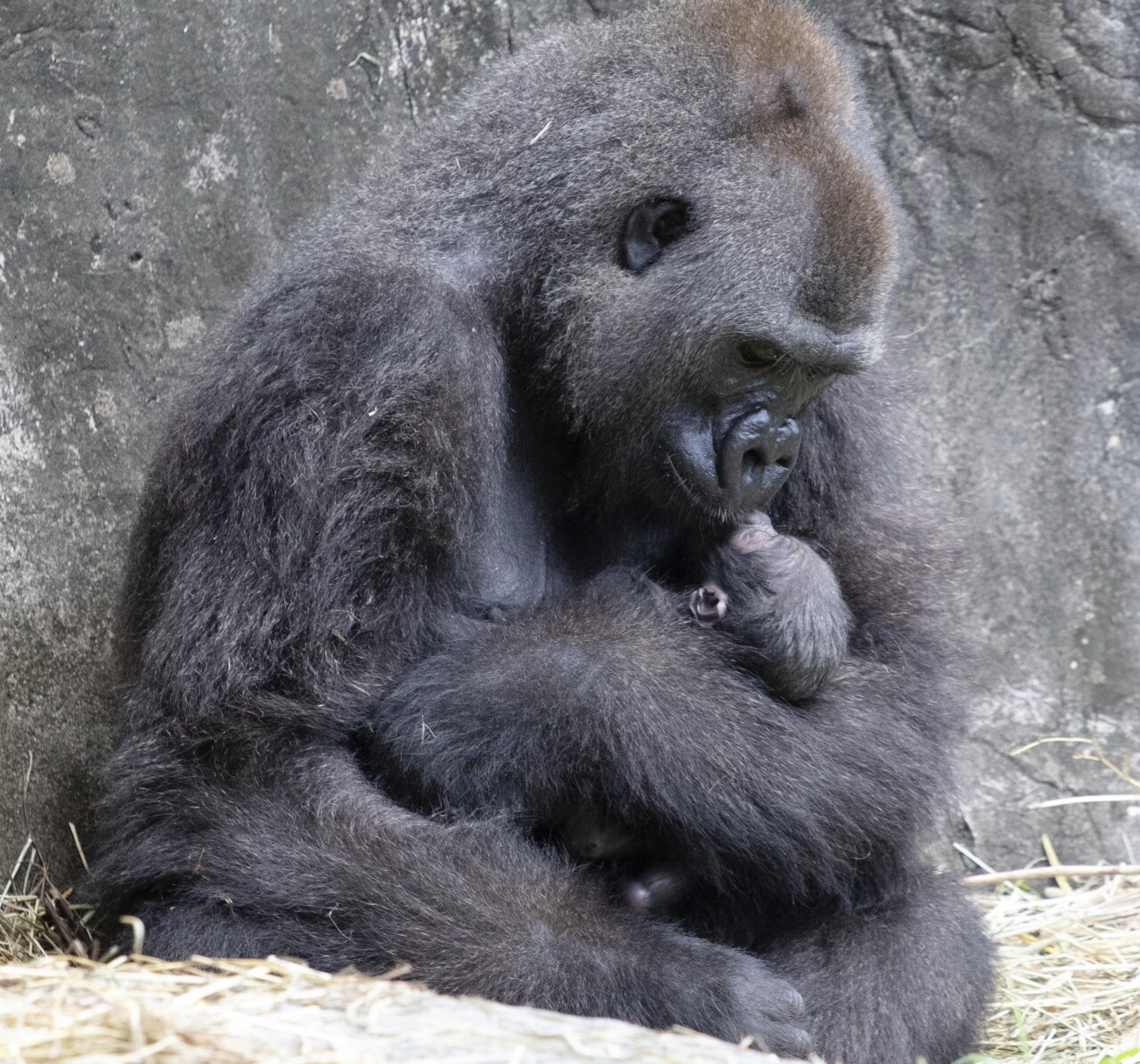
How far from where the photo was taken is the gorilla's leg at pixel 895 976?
3137mm

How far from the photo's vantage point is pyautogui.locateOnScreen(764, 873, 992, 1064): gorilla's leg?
10.3ft

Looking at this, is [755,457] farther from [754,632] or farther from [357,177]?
[357,177]

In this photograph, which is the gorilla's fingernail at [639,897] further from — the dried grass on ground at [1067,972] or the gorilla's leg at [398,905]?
the dried grass on ground at [1067,972]

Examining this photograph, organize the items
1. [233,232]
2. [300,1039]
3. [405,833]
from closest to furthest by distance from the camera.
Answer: [300,1039], [405,833], [233,232]

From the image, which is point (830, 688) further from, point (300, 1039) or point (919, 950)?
point (300, 1039)

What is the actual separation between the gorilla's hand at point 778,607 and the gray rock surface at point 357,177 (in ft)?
3.61

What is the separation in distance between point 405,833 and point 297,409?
3.07 ft

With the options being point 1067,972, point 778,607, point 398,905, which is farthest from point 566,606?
point 1067,972

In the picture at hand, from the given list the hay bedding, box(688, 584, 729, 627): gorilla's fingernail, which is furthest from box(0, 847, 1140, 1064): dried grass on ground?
box(688, 584, 729, 627): gorilla's fingernail

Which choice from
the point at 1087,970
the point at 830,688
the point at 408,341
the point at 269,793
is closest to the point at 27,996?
the point at 269,793

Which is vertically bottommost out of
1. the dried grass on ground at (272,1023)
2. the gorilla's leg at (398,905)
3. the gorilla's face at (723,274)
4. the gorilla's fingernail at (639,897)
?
the gorilla's fingernail at (639,897)

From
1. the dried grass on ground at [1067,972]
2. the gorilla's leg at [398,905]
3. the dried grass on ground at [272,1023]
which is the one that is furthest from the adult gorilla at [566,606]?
the dried grass on ground at [1067,972]

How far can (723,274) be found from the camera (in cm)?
316

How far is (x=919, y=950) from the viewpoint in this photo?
3301 mm
